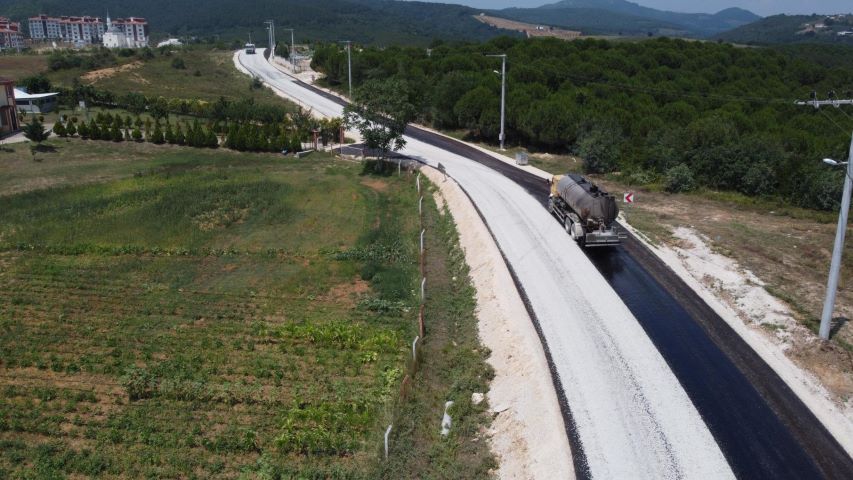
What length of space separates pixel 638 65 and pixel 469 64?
20851mm

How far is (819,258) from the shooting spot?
30.3m

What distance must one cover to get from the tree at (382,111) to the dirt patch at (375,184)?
3048mm

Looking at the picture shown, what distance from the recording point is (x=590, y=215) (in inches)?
1227

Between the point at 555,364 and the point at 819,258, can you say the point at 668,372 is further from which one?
the point at 819,258

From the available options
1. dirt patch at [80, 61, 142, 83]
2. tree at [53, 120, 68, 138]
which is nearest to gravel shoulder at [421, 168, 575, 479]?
tree at [53, 120, 68, 138]

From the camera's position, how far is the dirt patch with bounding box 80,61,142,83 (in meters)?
95.2

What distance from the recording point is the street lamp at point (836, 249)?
2045cm

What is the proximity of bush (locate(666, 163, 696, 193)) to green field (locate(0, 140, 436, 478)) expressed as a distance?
57.5 ft

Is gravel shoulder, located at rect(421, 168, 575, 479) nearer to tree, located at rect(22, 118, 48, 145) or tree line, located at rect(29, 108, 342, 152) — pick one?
tree line, located at rect(29, 108, 342, 152)

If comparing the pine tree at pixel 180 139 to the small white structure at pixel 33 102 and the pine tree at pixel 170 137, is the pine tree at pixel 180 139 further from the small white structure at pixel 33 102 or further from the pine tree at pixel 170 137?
the small white structure at pixel 33 102

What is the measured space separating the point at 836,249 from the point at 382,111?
34.7 metres

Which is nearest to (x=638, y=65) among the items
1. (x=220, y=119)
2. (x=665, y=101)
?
(x=665, y=101)

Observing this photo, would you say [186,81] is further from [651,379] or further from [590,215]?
[651,379]

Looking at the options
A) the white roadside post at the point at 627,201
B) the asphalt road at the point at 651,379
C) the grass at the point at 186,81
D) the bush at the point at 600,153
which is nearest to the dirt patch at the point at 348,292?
the asphalt road at the point at 651,379
